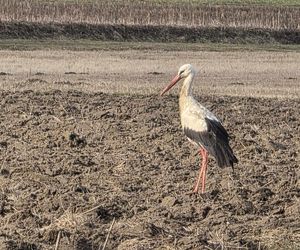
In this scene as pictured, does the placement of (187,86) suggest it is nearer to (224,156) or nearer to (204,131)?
(204,131)

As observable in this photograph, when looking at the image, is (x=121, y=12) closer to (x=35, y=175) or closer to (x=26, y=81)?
(x=26, y=81)

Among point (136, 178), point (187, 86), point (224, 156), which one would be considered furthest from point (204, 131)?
point (136, 178)

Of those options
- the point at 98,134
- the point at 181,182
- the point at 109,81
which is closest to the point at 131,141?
the point at 98,134

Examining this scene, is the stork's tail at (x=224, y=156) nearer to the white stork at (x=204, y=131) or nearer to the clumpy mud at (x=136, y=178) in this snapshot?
the white stork at (x=204, y=131)

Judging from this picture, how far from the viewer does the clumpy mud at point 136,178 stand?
893 cm

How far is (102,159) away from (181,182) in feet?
5.13

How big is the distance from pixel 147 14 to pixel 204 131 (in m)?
38.8

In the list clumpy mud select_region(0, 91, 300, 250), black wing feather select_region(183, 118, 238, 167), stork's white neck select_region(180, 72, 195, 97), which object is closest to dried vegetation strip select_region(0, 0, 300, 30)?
clumpy mud select_region(0, 91, 300, 250)

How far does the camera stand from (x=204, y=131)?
36.3 ft

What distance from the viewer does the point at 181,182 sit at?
38.8ft

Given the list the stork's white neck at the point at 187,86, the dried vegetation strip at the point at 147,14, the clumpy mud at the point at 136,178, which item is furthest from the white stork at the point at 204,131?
the dried vegetation strip at the point at 147,14

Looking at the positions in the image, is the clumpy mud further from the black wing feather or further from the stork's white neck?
the stork's white neck

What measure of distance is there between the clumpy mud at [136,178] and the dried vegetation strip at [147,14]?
29.7m

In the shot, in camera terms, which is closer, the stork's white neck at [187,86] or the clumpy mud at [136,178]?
the clumpy mud at [136,178]
